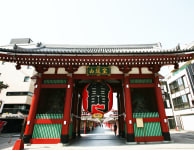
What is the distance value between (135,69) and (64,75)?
245 inches

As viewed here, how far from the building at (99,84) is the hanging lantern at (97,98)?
0.10 m

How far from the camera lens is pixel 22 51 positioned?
8.19 m

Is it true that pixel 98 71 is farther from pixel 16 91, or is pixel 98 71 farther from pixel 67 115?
pixel 16 91

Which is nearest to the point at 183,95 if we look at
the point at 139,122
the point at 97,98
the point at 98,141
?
the point at 139,122

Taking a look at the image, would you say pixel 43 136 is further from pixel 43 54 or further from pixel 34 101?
pixel 43 54

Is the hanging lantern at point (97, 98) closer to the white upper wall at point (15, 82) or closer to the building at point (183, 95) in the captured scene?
the building at point (183, 95)

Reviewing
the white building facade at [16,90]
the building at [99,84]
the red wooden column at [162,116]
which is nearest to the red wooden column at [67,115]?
the building at [99,84]

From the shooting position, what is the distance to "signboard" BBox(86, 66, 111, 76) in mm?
9500

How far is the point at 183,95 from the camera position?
24.4 metres

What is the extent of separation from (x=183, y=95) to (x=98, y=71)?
2444 cm

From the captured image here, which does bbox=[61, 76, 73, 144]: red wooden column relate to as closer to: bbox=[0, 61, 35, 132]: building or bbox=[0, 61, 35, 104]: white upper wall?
bbox=[0, 61, 35, 132]: building

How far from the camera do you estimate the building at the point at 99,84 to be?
8219mm

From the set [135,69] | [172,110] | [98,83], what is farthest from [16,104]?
[172,110]

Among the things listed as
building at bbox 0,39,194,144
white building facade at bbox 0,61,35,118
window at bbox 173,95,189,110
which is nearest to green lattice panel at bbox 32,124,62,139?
building at bbox 0,39,194,144
